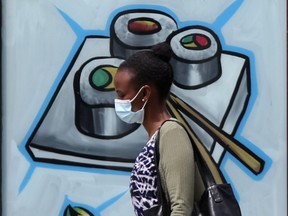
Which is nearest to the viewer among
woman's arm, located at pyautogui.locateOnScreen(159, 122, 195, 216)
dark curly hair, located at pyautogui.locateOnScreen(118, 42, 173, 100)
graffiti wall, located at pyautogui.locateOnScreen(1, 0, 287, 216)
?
woman's arm, located at pyautogui.locateOnScreen(159, 122, 195, 216)

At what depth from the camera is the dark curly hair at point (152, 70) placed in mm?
2283

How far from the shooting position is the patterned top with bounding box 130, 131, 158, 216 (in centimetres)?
221

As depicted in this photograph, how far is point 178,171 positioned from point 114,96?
1871mm

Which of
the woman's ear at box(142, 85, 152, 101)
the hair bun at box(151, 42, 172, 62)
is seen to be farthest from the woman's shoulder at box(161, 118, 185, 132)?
the hair bun at box(151, 42, 172, 62)

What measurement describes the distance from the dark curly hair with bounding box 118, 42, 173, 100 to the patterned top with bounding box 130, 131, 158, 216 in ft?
0.62

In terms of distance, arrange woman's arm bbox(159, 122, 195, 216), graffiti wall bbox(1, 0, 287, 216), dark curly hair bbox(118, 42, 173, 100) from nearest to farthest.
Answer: woman's arm bbox(159, 122, 195, 216) < dark curly hair bbox(118, 42, 173, 100) < graffiti wall bbox(1, 0, 287, 216)

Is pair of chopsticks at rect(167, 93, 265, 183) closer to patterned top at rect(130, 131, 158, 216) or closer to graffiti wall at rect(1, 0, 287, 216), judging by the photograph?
graffiti wall at rect(1, 0, 287, 216)

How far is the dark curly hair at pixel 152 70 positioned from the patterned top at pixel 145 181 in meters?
0.19

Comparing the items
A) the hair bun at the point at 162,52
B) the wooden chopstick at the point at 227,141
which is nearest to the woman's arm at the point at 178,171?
the hair bun at the point at 162,52

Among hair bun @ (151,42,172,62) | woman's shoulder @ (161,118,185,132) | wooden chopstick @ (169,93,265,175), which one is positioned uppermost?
hair bun @ (151,42,172,62)

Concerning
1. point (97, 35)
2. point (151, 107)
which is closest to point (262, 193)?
point (97, 35)

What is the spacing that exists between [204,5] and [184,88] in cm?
51

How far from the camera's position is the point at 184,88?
385 cm

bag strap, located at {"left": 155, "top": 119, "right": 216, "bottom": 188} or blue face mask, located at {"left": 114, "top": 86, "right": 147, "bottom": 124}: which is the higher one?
blue face mask, located at {"left": 114, "top": 86, "right": 147, "bottom": 124}
